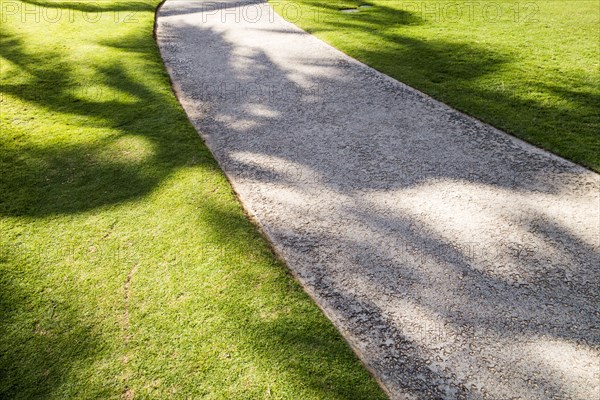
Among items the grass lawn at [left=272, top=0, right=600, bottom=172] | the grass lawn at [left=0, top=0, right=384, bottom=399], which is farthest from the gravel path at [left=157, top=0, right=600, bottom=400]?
the grass lawn at [left=272, top=0, right=600, bottom=172]

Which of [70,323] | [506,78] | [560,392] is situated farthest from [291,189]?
[506,78]

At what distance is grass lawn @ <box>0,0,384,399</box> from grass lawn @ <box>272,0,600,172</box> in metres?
3.23

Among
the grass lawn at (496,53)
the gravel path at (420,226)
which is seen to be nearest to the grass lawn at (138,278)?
the gravel path at (420,226)

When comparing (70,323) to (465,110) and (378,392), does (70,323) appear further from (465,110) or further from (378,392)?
(465,110)

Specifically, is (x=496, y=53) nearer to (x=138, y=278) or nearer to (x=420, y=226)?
(x=420, y=226)

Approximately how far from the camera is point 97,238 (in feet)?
11.6

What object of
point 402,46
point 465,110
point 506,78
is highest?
point 402,46

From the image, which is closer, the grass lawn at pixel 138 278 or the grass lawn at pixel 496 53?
the grass lawn at pixel 138 278

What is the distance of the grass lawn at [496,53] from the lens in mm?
5011

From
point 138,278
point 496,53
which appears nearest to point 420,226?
point 138,278

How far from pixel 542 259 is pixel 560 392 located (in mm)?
1105

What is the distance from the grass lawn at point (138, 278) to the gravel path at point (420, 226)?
215 mm

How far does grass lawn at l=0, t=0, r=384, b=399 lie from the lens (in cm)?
254

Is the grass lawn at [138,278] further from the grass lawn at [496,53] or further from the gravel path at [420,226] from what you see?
the grass lawn at [496,53]
